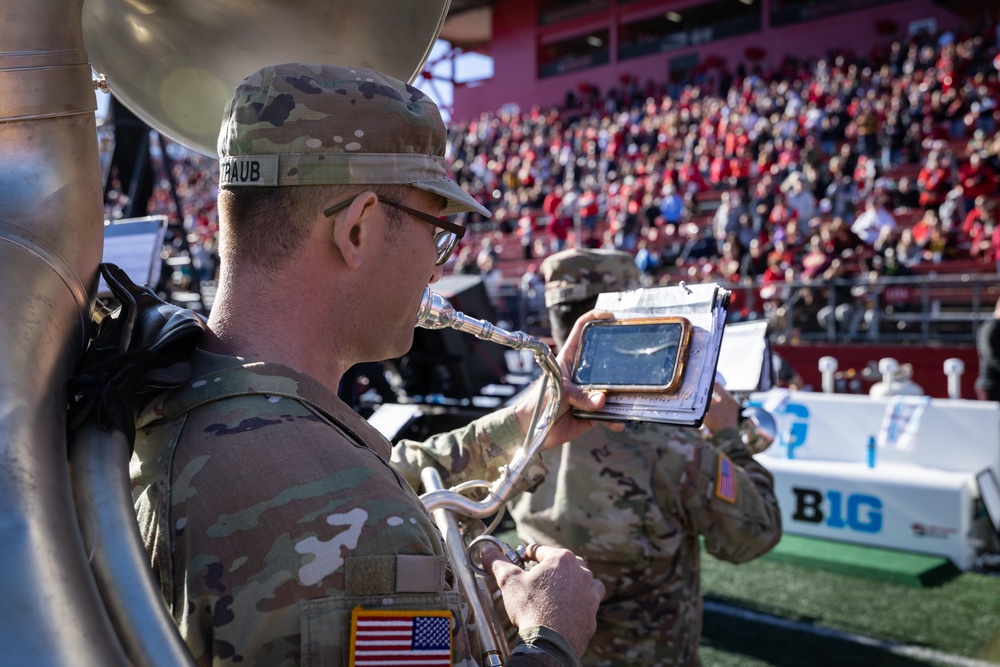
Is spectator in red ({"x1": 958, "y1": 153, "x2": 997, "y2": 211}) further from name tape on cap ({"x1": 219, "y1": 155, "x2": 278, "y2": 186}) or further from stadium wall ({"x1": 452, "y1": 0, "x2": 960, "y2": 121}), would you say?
name tape on cap ({"x1": 219, "y1": 155, "x2": 278, "y2": 186})

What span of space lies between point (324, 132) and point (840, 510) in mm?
5148

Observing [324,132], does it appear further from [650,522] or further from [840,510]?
[840,510]

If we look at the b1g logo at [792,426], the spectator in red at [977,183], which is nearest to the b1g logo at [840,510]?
the b1g logo at [792,426]

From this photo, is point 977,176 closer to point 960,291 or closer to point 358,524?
point 960,291

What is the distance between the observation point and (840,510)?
539 cm

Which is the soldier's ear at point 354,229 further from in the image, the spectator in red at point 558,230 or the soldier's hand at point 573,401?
the spectator in red at point 558,230

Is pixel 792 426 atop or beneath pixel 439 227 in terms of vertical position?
beneath

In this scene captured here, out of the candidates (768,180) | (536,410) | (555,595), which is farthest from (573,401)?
(768,180)

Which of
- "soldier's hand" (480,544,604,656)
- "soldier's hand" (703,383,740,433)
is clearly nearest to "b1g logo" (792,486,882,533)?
"soldier's hand" (703,383,740,433)

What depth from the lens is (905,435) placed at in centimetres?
548

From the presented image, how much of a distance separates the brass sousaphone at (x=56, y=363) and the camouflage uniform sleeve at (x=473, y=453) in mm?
1008

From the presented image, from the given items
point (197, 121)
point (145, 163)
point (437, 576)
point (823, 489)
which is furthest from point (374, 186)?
point (145, 163)

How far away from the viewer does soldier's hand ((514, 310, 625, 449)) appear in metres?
1.58

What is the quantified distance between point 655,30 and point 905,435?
26344 millimetres
